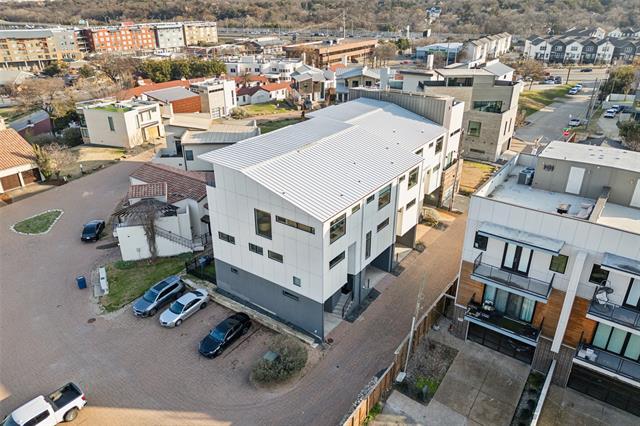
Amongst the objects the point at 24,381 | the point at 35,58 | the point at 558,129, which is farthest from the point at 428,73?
the point at 35,58

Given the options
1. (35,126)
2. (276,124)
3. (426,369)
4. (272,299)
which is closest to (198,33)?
(35,126)

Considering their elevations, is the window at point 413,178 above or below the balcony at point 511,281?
above

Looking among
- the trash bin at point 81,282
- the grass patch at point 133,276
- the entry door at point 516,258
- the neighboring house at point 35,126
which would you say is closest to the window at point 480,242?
the entry door at point 516,258

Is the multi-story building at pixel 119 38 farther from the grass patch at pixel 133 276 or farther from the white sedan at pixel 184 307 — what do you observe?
the white sedan at pixel 184 307

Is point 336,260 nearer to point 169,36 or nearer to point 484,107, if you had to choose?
point 484,107

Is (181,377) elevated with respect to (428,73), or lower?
lower

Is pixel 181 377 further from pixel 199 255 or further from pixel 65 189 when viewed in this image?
pixel 65 189

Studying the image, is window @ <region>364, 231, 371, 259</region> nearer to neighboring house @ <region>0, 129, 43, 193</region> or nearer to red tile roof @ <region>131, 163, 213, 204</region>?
red tile roof @ <region>131, 163, 213, 204</region>
